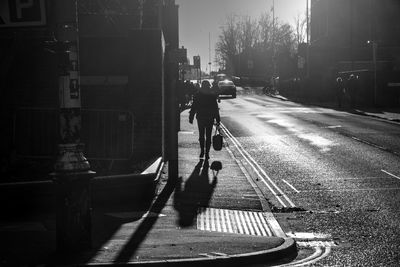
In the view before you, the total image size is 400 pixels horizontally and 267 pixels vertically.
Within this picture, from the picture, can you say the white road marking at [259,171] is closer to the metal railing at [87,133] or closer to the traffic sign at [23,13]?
the metal railing at [87,133]

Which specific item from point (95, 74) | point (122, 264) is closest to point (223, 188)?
point (95, 74)

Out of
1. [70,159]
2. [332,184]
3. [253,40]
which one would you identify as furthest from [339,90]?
[253,40]

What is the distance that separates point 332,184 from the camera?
1386 centimetres

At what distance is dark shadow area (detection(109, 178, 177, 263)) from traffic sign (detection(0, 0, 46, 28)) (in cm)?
264

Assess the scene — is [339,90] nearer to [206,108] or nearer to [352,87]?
[352,87]

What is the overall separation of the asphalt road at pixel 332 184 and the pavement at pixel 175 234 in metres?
0.40

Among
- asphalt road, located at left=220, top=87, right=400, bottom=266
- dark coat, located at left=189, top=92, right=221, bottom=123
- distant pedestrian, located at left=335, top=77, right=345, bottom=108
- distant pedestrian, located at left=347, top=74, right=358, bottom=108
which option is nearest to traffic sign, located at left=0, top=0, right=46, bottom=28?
asphalt road, located at left=220, top=87, right=400, bottom=266

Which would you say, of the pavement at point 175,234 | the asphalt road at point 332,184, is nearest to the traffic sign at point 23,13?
the pavement at point 175,234

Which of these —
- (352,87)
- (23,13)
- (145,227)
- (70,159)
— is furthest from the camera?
(352,87)

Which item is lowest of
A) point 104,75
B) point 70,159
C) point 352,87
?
point 352,87

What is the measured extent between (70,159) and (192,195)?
514 centimetres

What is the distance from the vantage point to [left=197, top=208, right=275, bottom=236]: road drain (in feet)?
31.5

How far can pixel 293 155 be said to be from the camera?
1892cm

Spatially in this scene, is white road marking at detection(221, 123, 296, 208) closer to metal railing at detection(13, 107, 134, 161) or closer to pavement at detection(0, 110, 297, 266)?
pavement at detection(0, 110, 297, 266)
